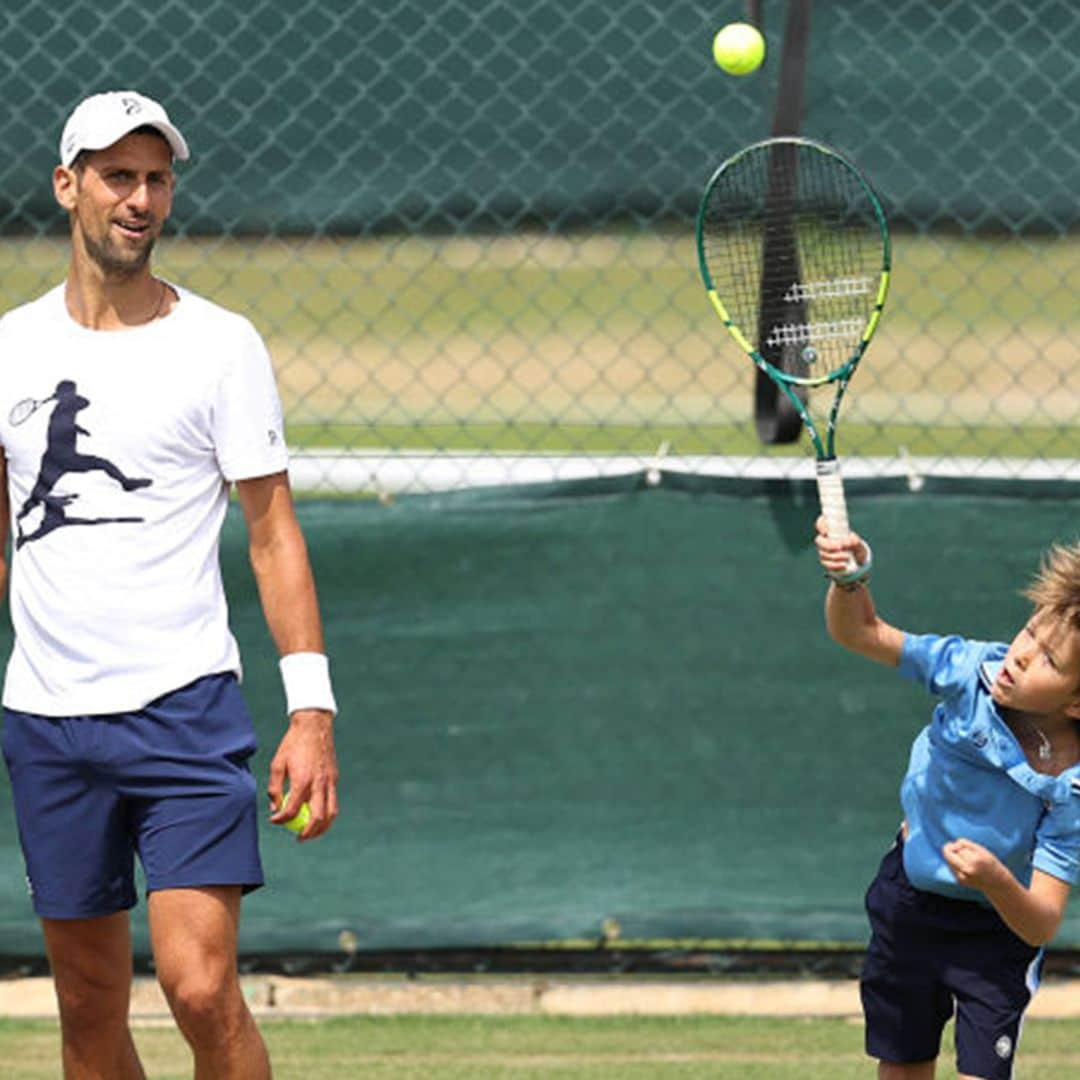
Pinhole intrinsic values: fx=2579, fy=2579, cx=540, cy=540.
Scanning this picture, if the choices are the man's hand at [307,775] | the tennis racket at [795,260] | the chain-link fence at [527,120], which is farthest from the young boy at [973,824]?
the chain-link fence at [527,120]

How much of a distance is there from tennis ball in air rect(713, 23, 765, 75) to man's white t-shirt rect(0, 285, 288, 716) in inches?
66.9

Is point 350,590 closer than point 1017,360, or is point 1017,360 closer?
point 350,590

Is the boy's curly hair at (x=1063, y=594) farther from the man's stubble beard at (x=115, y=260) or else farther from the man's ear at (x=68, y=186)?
the man's ear at (x=68, y=186)

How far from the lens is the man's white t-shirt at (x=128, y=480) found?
3.84 m

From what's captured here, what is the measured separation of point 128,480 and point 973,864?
4.45 ft

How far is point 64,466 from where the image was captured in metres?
3.85

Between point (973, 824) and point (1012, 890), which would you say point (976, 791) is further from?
point (1012, 890)

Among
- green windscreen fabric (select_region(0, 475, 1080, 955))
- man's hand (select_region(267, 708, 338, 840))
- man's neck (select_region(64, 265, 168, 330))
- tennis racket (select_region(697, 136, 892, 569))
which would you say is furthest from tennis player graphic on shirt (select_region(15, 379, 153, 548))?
green windscreen fabric (select_region(0, 475, 1080, 955))

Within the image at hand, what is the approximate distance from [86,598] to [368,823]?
66.2 inches

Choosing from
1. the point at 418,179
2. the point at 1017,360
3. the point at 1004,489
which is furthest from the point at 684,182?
the point at 1017,360

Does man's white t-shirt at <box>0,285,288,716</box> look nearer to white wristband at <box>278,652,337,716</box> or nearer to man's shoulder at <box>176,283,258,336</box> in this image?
man's shoulder at <box>176,283,258,336</box>

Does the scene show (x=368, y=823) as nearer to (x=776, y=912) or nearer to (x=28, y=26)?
(x=776, y=912)

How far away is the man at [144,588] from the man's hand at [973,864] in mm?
924

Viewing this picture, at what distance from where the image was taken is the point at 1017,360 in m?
20.2
